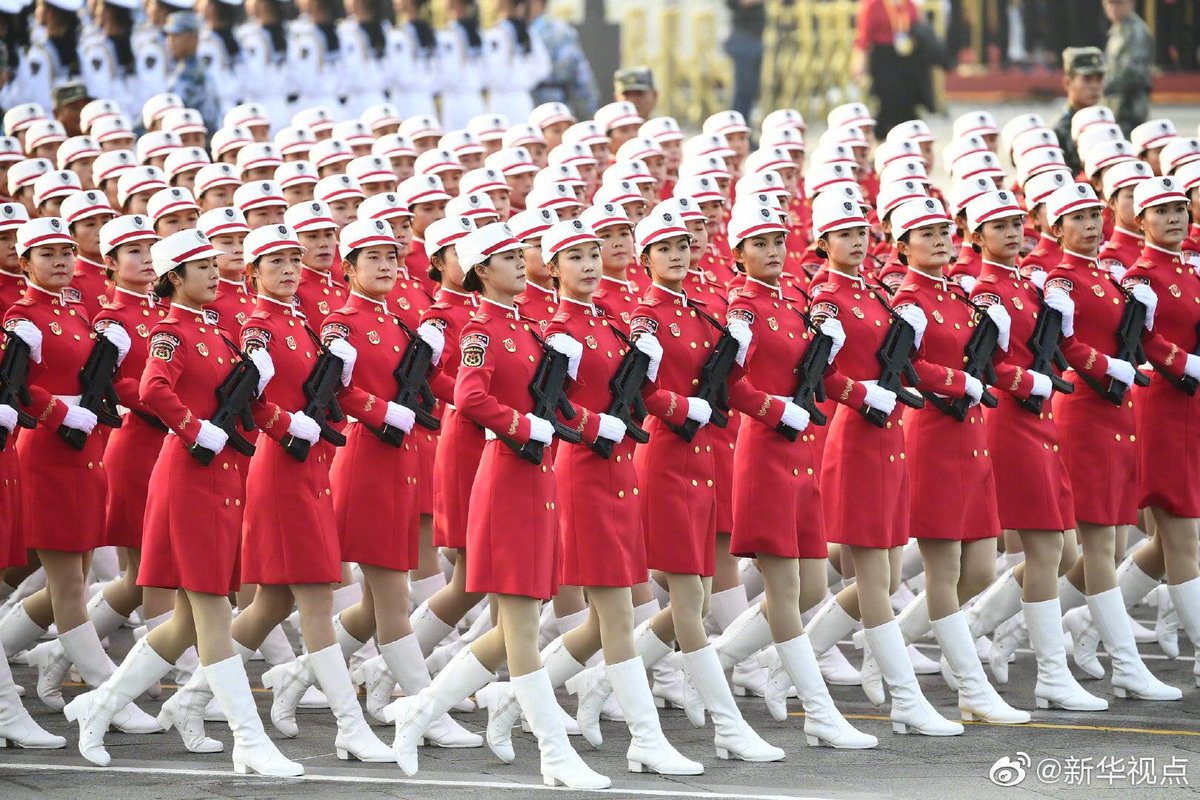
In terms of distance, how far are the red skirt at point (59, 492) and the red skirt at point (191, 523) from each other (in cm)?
83

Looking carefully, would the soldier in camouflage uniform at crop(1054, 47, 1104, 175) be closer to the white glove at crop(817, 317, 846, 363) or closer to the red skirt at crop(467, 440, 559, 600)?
the white glove at crop(817, 317, 846, 363)

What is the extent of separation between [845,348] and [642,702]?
1839 millimetres

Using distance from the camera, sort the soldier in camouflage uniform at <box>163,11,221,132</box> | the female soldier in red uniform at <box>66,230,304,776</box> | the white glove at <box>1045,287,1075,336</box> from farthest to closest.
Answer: the soldier in camouflage uniform at <box>163,11,221,132</box>
the white glove at <box>1045,287,1075,336</box>
the female soldier in red uniform at <box>66,230,304,776</box>

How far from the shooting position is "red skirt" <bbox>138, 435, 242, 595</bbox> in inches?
361

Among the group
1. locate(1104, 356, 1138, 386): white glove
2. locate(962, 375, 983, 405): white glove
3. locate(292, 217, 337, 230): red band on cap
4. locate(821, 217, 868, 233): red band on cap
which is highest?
locate(292, 217, 337, 230): red band on cap

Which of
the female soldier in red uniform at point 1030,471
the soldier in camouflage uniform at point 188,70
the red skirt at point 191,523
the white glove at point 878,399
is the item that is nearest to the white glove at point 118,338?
the red skirt at point 191,523

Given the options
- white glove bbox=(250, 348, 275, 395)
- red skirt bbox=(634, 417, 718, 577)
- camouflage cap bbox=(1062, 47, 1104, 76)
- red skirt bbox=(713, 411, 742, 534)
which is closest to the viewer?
white glove bbox=(250, 348, 275, 395)

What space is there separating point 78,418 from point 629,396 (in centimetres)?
239

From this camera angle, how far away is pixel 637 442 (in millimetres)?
9609

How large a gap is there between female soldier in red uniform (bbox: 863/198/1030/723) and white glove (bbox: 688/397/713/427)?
1122 millimetres

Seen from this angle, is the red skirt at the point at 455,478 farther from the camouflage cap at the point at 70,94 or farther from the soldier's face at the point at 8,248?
the camouflage cap at the point at 70,94

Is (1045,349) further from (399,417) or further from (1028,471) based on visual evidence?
(399,417)

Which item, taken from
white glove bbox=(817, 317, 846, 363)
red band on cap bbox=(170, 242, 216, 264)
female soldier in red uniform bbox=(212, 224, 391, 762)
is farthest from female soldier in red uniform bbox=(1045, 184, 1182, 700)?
red band on cap bbox=(170, 242, 216, 264)

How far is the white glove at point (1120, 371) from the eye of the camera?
10.7 metres
